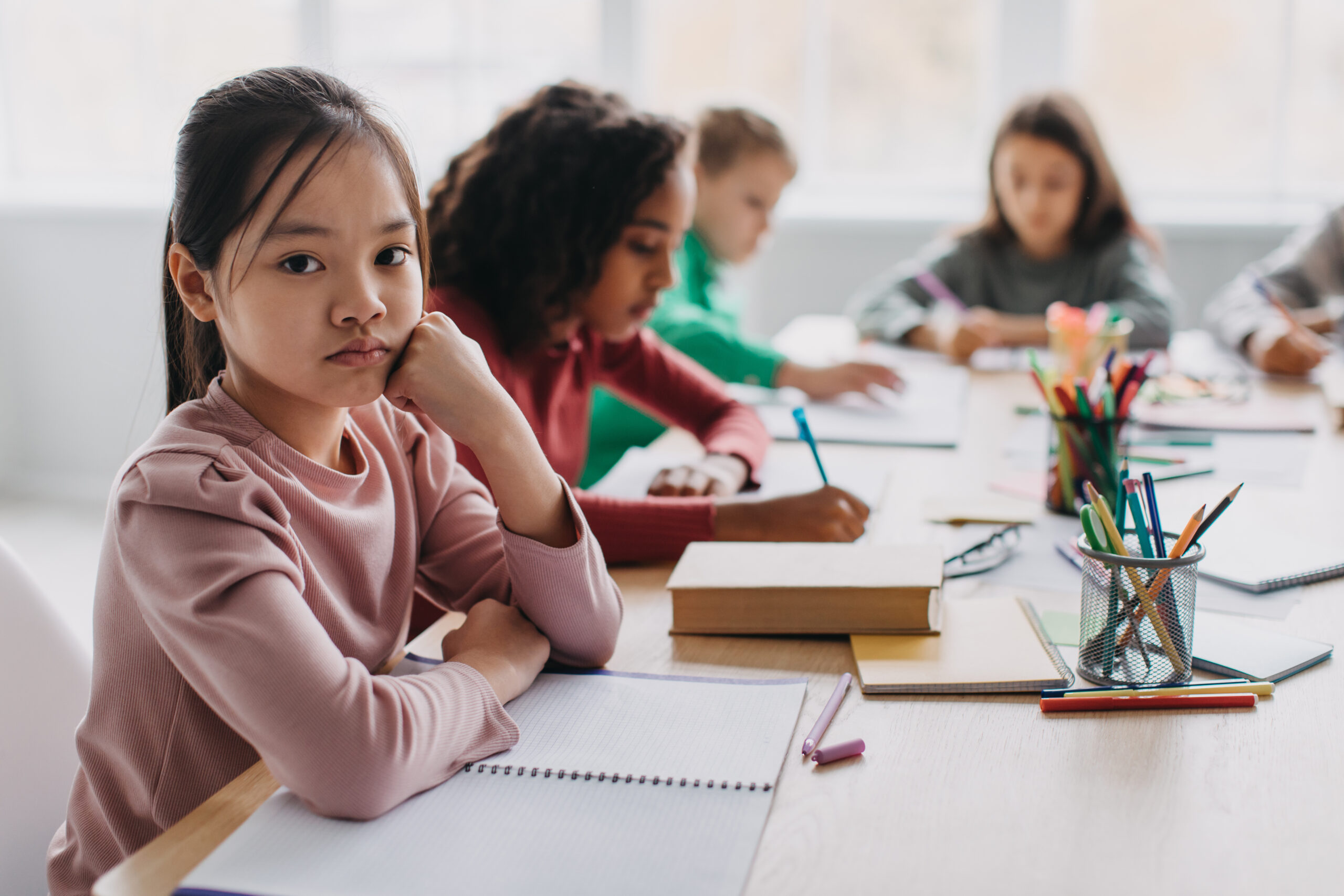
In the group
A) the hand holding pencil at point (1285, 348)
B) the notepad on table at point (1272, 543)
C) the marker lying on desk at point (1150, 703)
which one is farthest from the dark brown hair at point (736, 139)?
the marker lying on desk at point (1150, 703)

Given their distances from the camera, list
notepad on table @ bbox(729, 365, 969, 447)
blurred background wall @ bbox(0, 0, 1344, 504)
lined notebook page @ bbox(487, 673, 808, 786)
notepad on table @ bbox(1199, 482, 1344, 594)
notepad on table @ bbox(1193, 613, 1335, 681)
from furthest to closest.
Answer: blurred background wall @ bbox(0, 0, 1344, 504) < notepad on table @ bbox(729, 365, 969, 447) < notepad on table @ bbox(1199, 482, 1344, 594) < notepad on table @ bbox(1193, 613, 1335, 681) < lined notebook page @ bbox(487, 673, 808, 786)

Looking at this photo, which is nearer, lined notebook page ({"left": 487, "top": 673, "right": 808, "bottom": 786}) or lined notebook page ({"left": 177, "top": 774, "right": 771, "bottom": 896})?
lined notebook page ({"left": 177, "top": 774, "right": 771, "bottom": 896})

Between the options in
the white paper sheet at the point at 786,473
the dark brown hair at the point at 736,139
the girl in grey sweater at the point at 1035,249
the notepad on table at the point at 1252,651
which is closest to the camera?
the notepad on table at the point at 1252,651

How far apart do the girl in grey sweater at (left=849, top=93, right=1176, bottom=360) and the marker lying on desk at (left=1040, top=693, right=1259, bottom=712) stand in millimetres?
1471

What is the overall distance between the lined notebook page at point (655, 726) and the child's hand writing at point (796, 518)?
30cm

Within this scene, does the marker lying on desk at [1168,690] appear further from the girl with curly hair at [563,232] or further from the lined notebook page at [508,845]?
the girl with curly hair at [563,232]

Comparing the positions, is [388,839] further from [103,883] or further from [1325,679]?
[1325,679]

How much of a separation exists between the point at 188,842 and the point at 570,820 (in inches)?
8.2

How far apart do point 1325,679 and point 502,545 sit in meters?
0.61

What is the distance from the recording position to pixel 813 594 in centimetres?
84

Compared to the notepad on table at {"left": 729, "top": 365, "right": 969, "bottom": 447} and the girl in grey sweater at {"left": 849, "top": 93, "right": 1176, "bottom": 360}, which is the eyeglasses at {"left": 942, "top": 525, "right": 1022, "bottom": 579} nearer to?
the notepad on table at {"left": 729, "top": 365, "right": 969, "bottom": 447}

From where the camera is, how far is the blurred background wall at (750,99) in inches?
124

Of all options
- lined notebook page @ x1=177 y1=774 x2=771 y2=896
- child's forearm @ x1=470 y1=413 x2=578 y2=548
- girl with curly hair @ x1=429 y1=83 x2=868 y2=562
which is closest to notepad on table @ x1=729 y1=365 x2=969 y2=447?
girl with curly hair @ x1=429 y1=83 x2=868 y2=562

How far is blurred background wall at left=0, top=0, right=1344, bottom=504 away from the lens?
3.16m
